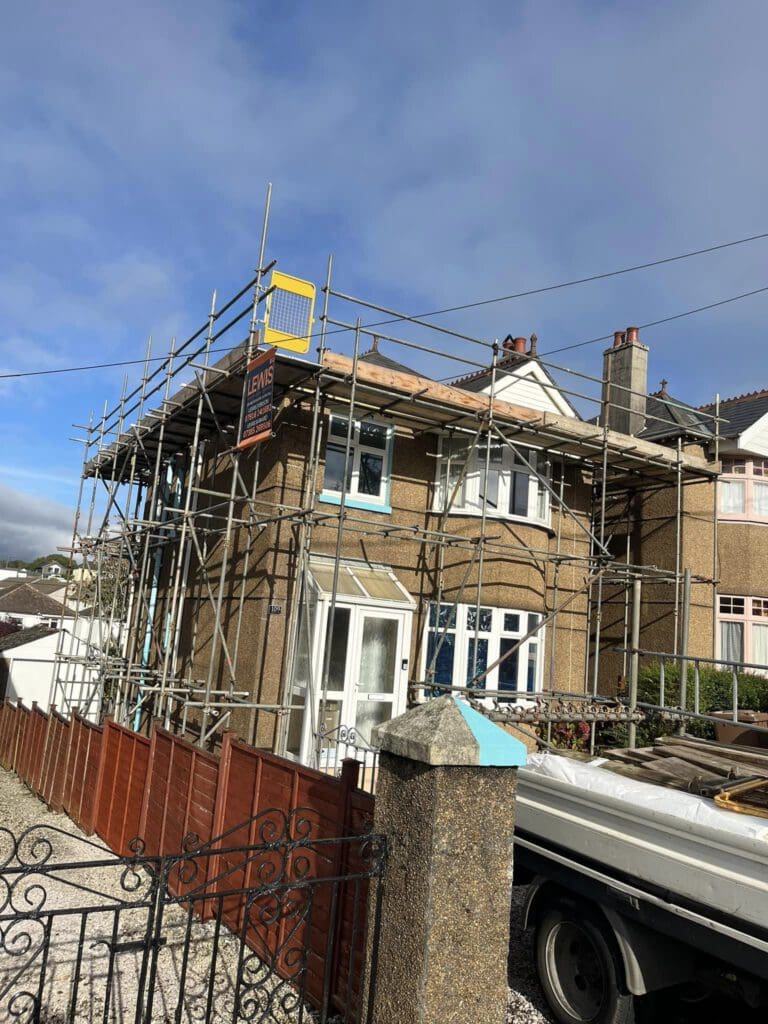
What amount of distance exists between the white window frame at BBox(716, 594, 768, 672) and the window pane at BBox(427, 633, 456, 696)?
5967mm

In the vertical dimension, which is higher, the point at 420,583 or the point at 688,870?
the point at 420,583

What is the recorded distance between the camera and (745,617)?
15281 millimetres

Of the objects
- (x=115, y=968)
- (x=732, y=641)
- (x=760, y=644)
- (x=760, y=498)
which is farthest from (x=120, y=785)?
(x=760, y=498)

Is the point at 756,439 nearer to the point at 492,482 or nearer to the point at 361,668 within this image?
the point at 492,482

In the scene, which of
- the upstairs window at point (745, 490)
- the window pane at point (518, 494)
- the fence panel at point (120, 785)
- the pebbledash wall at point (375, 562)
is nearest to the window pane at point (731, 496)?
the upstairs window at point (745, 490)

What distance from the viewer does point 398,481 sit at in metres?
12.5

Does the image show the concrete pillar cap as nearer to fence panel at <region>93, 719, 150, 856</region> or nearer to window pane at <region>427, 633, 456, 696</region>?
fence panel at <region>93, 719, 150, 856</region>

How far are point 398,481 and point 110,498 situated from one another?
6355 millimetres

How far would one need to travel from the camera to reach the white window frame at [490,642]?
40.8ft

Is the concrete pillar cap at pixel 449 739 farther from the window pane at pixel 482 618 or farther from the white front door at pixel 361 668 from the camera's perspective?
the window pane at pixel 482 618

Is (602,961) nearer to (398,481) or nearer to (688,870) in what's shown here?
(688,870)

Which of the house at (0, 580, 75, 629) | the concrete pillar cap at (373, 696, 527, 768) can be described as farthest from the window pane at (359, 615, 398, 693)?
the house at (0, 580, 75, 629)

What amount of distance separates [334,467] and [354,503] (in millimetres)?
645

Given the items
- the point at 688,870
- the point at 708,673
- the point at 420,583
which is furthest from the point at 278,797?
the point at 708,673
